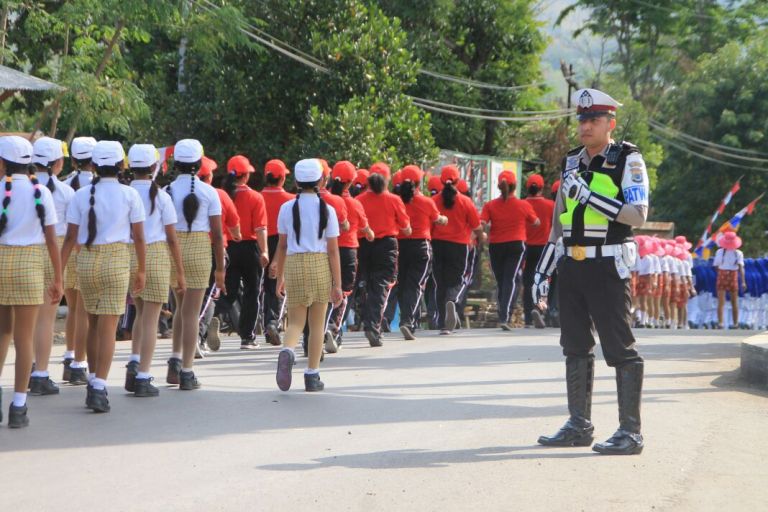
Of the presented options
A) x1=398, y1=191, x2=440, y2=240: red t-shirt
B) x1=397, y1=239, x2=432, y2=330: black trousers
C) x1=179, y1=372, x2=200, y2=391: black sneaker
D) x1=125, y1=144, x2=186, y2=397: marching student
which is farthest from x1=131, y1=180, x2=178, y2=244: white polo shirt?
x1=397, y1=239, x2=432, y2=330: black trousers

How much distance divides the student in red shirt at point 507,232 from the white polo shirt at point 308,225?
7550mm

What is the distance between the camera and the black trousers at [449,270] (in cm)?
1764

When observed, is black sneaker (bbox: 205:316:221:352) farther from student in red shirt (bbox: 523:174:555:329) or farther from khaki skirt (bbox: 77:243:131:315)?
student in red shirt (bbox: 523:174:555:329)

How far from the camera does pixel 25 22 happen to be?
20.5m

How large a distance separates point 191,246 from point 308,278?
1108 millimetres

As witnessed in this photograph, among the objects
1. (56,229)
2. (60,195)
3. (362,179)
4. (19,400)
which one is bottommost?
(19,400)

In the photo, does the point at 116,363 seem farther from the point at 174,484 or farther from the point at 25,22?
the point at 25,22

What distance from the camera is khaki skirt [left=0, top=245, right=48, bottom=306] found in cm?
871

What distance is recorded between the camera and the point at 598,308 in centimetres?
788

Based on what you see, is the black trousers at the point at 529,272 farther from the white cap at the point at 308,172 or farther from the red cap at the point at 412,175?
the white cap at the point at 308,172

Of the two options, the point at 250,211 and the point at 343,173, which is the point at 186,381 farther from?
the point at 250,211

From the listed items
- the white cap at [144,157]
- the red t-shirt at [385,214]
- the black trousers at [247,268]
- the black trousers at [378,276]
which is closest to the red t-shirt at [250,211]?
the black trousers at [247,268]

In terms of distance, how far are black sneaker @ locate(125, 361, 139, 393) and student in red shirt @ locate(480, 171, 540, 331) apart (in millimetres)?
8451

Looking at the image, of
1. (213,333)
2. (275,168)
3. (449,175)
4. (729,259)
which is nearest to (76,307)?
(213,333)
